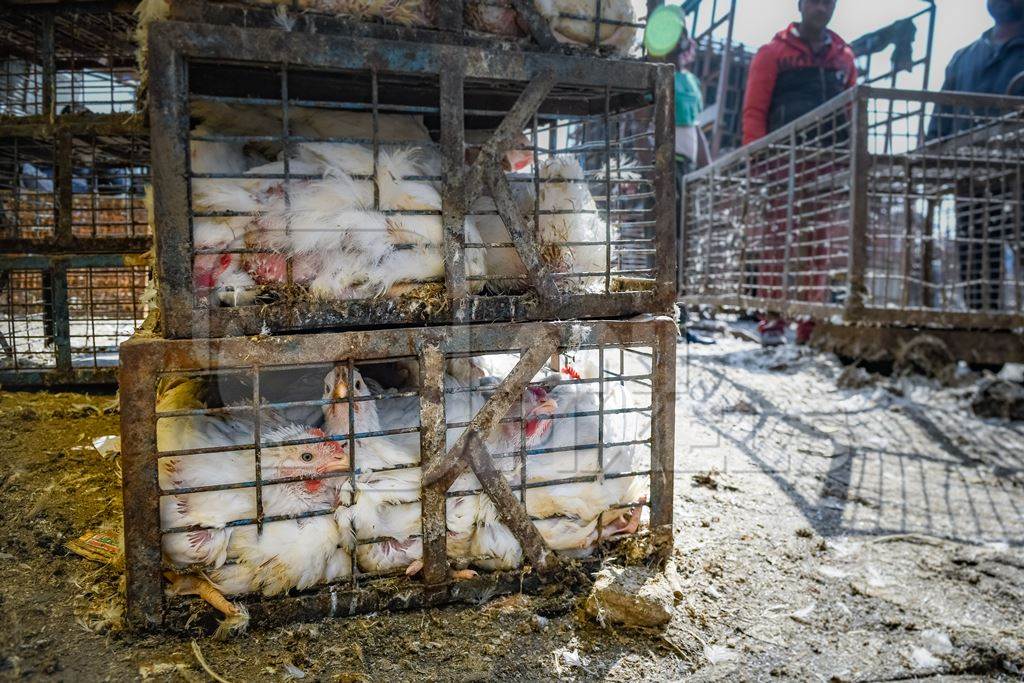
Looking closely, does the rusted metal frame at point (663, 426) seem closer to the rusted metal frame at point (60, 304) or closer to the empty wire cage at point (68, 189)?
the empty wire cage at point (68, 189)

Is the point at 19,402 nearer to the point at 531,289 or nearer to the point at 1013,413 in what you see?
the point at 531,289

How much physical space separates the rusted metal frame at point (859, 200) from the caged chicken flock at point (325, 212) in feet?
8.75

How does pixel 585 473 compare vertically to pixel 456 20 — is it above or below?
below

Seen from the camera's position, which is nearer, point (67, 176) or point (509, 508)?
point (509, 508)

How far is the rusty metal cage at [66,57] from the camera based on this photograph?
4203mm

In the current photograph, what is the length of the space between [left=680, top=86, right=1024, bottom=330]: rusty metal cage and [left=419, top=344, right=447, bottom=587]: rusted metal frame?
10.9ft

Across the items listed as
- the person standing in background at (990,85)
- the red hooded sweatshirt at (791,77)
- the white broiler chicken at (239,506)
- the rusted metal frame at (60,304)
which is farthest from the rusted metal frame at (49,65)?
the person standing in background at (990,85)

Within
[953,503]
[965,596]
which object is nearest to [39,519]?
[965,596]

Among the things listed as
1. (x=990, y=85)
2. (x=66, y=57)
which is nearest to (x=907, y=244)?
(x=990, y=85)

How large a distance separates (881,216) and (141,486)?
5.38 m

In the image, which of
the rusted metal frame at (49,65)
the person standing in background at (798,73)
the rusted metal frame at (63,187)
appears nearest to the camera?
the rusted metal frame at (49,65)

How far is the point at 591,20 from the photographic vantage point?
2.01 metres

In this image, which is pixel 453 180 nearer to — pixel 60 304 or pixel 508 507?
pixel 508 507

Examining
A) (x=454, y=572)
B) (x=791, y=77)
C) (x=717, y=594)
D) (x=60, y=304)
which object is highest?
(x=791, y=77)
